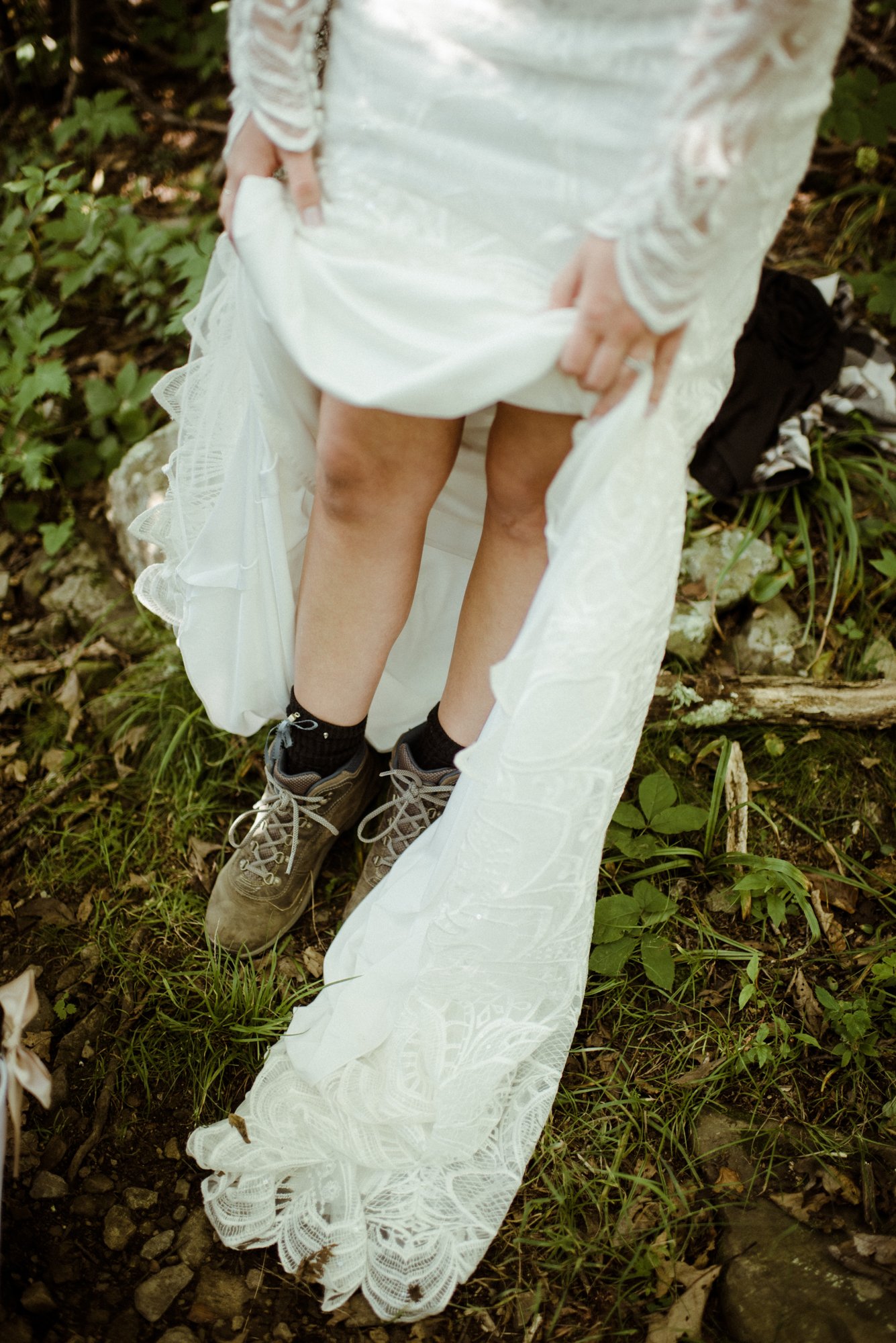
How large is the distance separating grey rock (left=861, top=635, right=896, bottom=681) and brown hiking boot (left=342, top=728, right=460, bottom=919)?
113 cm

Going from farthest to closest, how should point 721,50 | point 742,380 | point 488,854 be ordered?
point 742,380 → point 488,854 → point 721,50

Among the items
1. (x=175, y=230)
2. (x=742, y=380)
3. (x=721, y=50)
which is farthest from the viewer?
(x=175, y=230)

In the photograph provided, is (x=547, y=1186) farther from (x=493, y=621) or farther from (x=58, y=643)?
(x=58, y=643)

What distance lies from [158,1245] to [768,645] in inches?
70.9

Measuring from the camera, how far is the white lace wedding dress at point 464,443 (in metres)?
0.90

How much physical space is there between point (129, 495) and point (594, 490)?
1568 millimetres

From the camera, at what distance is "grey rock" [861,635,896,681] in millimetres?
2045

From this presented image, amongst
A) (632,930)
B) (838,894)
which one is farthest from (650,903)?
(838,894)

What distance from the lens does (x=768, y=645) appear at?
6.83 feet

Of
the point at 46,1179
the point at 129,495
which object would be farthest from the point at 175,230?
the point at 46,1179

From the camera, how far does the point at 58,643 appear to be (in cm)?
223

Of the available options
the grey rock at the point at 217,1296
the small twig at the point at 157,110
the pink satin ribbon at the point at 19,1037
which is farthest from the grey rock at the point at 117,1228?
the small twig at the point at 157,110

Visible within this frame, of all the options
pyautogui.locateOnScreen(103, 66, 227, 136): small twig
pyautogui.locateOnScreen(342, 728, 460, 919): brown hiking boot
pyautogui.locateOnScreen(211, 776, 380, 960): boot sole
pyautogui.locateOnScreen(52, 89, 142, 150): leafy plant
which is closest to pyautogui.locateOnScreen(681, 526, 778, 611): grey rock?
pyautogui.locateOnScreen(342, 728, 460, 919): brown hiking boot

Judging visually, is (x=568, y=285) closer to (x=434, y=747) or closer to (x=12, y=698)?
(x=434, y=747)
